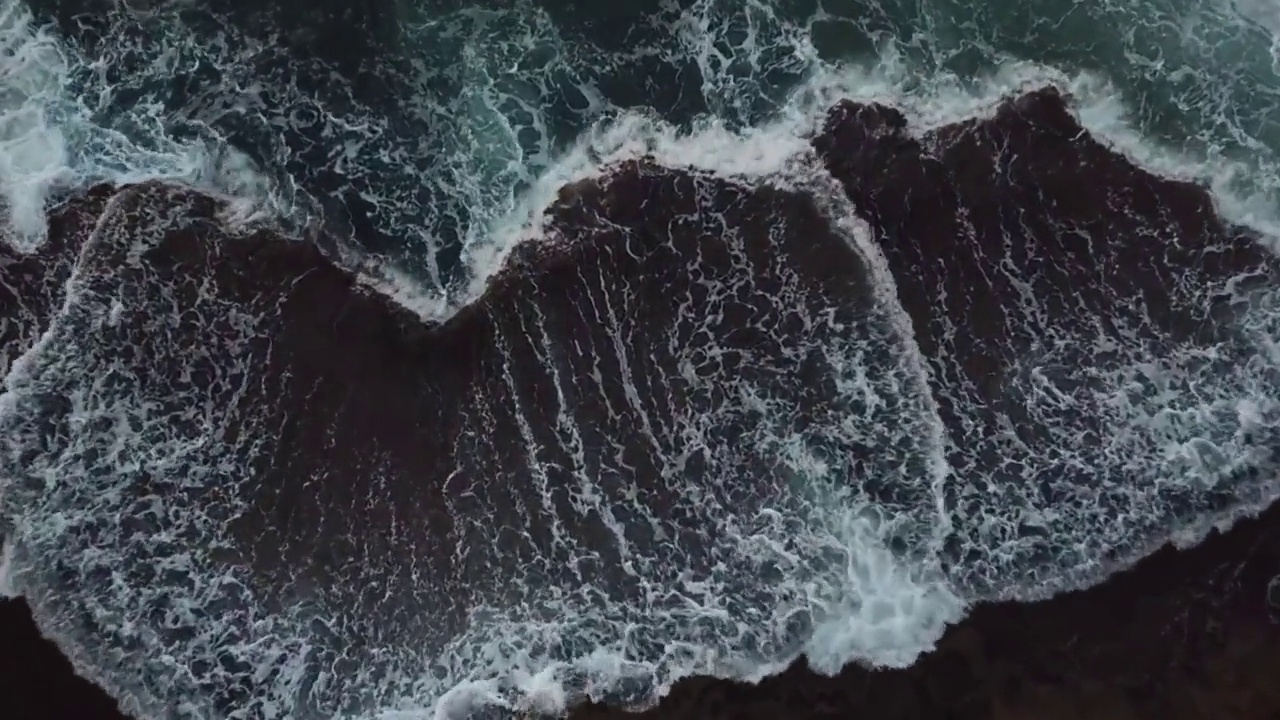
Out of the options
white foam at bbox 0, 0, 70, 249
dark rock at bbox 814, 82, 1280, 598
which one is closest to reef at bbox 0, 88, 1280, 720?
dark rock at bbox 814, 82, 1280, 598

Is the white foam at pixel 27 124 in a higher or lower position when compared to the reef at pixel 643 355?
higher

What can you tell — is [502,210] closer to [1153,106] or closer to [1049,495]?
[1049,495]

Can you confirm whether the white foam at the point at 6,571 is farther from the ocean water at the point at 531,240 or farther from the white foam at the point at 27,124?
the white foam at the point at 27,124

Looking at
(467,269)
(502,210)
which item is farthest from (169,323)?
(502,210)

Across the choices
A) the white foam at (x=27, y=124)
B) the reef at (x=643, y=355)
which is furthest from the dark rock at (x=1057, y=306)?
the white foam at (x=27, y=124)

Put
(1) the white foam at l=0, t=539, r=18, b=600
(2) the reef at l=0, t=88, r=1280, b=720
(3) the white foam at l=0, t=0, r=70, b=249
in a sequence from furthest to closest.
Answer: (3) the white foam at l=0, t=0, r=70, b=249 → (2) the reef at l=0, t=88, r=1280, b=720 → (1) the white foam at l=0, t=539, r=18, b=600

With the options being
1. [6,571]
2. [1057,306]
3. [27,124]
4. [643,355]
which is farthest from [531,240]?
[6,571]

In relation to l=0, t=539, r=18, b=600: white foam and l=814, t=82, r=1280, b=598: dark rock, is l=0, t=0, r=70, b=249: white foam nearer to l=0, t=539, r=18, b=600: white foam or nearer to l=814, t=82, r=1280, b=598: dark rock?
l=0, t=539, r=18, b=600: white foam
